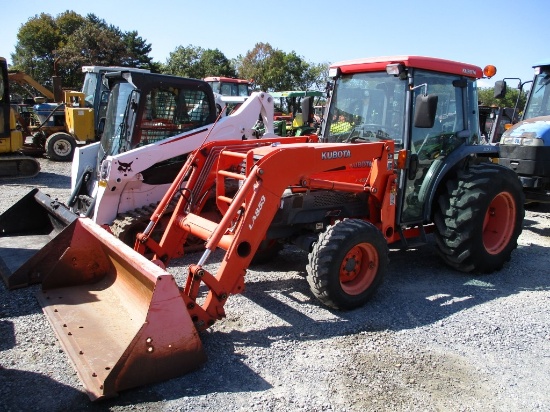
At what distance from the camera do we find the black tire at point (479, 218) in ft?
17.5

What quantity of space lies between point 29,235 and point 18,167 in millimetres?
6471

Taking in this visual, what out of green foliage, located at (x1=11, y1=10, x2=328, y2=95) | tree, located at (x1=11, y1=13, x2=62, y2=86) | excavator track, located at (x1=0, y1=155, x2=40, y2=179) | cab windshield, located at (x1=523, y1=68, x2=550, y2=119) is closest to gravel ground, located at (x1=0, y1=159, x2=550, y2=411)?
cab windshield, located at (x1=523, y1=68, x2=550, y2=119)

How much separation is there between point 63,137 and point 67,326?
11.4 m

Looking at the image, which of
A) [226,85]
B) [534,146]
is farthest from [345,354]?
[226,85]

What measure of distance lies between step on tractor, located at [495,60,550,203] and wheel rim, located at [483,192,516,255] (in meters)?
1.83

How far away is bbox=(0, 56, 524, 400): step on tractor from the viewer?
3.59 metres

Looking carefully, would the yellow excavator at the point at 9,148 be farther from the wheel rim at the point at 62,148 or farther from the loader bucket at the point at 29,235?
the loader bucket at the point at 29,235

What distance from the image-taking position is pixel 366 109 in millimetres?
5504

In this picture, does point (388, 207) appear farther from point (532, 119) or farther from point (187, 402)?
point (532, 119)

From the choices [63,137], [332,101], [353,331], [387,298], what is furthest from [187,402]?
[63,137]

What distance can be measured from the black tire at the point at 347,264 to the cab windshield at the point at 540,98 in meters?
5.16

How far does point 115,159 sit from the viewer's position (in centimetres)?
607

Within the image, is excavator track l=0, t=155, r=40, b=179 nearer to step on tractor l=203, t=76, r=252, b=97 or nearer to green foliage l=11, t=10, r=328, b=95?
step on tractor l=203, t=76, r=252, b=97

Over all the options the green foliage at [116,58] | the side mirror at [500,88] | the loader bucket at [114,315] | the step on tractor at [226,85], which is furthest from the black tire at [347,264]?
the green foliage at [116,58]
